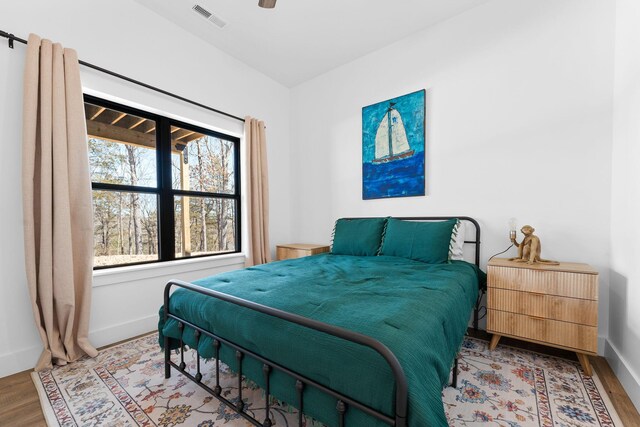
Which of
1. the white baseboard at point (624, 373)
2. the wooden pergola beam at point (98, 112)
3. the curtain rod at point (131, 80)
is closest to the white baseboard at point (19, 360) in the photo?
the wooden pergola beam at point (98, 112)

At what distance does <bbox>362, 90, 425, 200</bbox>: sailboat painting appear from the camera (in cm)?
277

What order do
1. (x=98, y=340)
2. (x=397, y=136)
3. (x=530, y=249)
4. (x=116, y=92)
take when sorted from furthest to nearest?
(x=397, y=136), (x=116, y=92), (x=98, y=340), (x=530, y=249)

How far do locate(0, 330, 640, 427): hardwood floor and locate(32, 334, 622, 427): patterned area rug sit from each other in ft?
0.14

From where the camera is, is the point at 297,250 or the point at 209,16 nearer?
the point at 209,16

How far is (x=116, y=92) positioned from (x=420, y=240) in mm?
2841

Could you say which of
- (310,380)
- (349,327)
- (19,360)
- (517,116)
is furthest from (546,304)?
(19,360)

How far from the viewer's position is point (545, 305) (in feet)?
6.03

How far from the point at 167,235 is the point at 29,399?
144 cm

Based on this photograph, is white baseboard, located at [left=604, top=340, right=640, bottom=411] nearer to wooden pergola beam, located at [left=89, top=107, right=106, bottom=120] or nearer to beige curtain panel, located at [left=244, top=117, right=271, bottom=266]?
beige curtain panel, located at [left=244, top=117, right=271, bottom=266]

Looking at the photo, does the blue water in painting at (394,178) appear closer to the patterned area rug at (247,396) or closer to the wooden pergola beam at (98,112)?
the patterned area rug at (247,396)

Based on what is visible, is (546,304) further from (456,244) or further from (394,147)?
A: (394,147)

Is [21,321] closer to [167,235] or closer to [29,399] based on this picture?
[29,399]

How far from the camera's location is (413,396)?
79 cm

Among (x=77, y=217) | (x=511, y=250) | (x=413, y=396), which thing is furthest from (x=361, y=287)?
(x=77, y=217)
